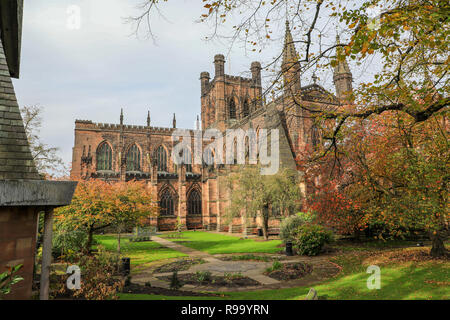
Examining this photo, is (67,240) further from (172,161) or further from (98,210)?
(172,161)

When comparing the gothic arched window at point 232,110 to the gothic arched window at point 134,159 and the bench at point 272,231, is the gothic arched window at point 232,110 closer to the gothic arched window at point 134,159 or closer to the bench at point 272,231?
the gothic arched window at point 134,159

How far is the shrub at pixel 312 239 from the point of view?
14.6 metres

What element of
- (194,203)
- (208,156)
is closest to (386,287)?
(194,203)

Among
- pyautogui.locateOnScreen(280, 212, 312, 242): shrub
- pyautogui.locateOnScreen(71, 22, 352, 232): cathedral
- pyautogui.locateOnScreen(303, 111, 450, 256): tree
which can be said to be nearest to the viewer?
pyautogui.locateOnScreen(303, 111, 450, 256): tree

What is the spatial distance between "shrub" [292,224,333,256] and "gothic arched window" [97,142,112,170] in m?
36.9

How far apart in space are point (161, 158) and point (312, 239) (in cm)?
3689

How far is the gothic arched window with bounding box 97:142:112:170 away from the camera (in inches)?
1725

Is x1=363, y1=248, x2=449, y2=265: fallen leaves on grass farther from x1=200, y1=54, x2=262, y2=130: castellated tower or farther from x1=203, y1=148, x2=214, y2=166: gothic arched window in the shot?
x1=200, y1=54, x2=262, y2=130: castellated tower

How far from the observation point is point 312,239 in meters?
14.8

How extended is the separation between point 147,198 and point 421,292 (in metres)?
13.9

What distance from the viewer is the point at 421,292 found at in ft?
21.8

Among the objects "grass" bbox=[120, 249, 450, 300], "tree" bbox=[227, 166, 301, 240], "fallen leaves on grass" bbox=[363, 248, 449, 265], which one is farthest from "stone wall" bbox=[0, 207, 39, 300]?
"tree" bbox=[227, 166, 301, 240]
